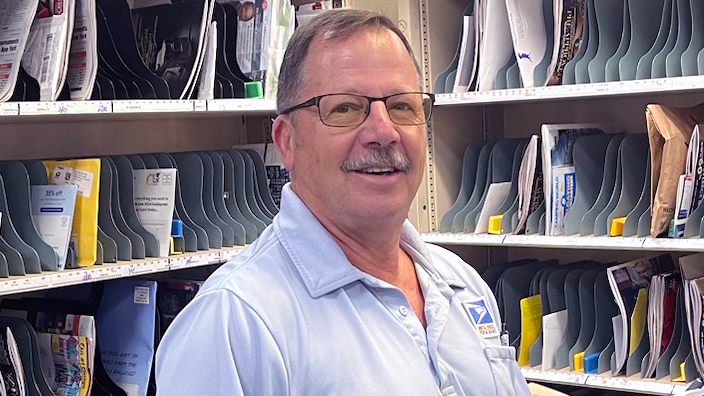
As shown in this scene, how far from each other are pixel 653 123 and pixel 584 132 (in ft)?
1.38

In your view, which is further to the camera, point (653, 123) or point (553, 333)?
point (553, 333)

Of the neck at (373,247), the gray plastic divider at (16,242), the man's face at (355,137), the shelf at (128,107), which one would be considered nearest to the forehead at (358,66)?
the man's face at (355,137)

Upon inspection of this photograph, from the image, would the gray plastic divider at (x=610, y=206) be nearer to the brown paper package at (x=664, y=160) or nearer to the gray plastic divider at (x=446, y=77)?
the brown paper package at (x=664, y=160)

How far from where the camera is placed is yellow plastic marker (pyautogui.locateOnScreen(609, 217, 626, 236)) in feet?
10.1

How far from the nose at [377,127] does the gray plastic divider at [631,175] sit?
1.68 meters

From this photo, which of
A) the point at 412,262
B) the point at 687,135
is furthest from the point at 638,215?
the point at 412,262

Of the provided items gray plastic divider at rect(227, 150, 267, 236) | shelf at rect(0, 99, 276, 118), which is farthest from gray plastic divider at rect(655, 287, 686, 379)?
shelf at rect(0, 99, 276, 118)

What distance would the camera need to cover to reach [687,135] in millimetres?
3006

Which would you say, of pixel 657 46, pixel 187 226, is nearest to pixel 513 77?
pixel 657 46

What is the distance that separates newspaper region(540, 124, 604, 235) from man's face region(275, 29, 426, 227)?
166 centimetres

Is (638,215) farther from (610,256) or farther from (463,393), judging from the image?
(463,393)

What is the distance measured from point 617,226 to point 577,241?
0.13m

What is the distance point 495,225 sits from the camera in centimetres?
339

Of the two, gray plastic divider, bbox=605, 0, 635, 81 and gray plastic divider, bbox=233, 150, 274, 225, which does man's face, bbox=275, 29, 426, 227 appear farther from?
gray plastic divider, bbox=233, 150, 274, 225
